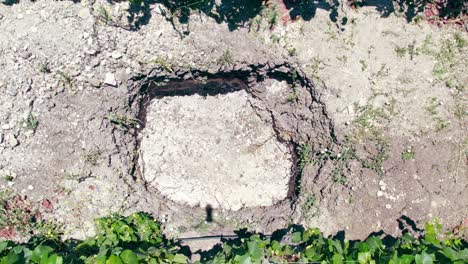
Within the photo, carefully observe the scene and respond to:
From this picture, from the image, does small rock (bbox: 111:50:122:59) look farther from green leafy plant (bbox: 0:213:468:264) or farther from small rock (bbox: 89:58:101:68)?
green leafy plant (bbox: 0:213:468:264)

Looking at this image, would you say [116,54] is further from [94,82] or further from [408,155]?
[408,155]

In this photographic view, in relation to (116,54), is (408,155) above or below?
below

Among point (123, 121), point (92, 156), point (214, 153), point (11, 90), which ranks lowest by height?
point (92, 156)

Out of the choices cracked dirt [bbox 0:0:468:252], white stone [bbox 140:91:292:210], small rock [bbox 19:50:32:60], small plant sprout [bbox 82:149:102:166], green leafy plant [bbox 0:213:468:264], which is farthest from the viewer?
white stone [bbox 140:91:292:210]

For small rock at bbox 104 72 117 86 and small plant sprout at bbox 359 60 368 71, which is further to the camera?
small plant sprout at bbox 359 60 368 71

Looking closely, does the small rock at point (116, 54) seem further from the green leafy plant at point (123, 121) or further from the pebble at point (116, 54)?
the green leafy plant at point (123, 121)

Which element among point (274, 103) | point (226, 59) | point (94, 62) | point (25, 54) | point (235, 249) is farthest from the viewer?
point (274, 103)

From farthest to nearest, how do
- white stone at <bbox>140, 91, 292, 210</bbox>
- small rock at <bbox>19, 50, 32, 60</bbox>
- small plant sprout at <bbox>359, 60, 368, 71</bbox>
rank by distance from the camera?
white stone at <bbox>140, 91, 292, 210</bbox>
small plant sprout at <bbox>359, 60, 368, 71</bbox>
small rock at <bbox>19, 50, 32, 60</bbox>

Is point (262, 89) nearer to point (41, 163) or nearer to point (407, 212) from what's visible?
point (407, 212)

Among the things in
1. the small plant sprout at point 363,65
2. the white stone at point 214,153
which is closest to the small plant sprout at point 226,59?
the white stone at point 214,153

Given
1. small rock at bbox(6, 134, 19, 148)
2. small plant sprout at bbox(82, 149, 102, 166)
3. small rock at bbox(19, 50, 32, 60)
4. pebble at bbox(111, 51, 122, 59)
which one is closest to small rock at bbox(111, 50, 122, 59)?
pebble at bbox(111, 51, 122, 59)

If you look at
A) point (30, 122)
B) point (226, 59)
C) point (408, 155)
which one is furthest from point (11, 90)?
point (408, 155)
